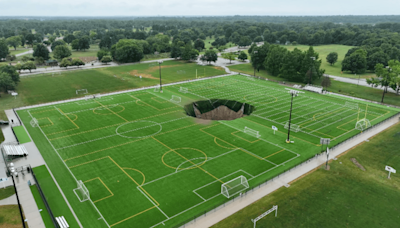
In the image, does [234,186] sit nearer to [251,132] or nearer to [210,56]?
[251,132]

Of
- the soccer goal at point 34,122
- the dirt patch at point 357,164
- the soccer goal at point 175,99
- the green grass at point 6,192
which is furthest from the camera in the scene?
the soccer goal at point 175,99

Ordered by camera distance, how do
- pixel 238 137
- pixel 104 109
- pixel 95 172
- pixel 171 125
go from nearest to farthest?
pixel 95 172 < pixel 238 137 < pixel 171 125 < pixel 104 109

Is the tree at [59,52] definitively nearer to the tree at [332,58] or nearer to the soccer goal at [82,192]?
the soccer goal at [82,192]

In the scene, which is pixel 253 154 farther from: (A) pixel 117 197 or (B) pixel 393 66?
(B) pixel 393 66

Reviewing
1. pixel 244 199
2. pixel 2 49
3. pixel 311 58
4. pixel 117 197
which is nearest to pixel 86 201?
pixel 117 197

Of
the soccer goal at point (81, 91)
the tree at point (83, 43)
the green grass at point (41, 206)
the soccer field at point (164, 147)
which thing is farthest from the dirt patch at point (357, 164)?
the tree at point (83, 43)

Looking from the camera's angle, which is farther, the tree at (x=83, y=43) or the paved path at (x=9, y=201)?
the tree at (x=83, y=43)

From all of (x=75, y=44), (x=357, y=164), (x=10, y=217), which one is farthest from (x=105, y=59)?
(x=357, y=164)
